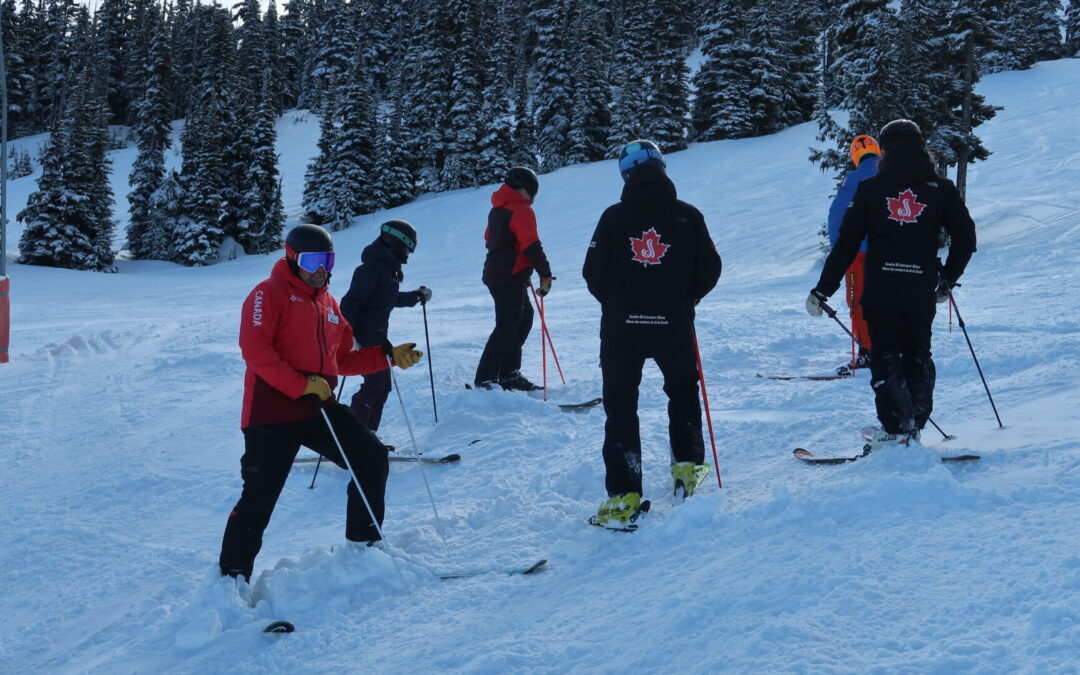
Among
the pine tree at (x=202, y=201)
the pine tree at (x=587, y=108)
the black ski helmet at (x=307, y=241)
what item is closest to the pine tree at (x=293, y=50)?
the pine tree at (x=202, y=201)

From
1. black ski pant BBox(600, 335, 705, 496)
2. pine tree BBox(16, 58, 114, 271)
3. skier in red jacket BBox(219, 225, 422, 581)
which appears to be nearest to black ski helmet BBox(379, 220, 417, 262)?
skier in red jacket BBox(219, 225, 422, 581)

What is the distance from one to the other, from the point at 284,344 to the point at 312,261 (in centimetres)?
42

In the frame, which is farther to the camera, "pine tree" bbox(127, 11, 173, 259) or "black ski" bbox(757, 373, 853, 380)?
"pine tree" bbox(127, 11, 173, 259)

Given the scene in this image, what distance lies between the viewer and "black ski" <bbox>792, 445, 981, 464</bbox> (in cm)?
422

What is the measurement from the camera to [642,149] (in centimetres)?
424

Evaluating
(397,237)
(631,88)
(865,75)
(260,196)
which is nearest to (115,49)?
(260,196)

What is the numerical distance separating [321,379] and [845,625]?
2.45 meters

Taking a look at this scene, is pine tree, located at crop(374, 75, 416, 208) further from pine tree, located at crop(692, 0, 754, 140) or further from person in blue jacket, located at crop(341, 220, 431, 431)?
person in blue jacket, located at crop(341, 220, 431, 431)

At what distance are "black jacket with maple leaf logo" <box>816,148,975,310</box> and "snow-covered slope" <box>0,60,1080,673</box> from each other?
2.98 feet

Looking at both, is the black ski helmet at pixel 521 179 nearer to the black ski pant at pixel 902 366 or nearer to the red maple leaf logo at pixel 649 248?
the red maple leaf logo at pixel 649 248

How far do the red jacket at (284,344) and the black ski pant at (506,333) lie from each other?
123 inches

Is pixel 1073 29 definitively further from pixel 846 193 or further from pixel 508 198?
pixel 508 198

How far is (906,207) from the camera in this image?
4.42m

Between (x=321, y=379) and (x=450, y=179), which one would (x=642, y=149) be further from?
(x=450, y=179)
